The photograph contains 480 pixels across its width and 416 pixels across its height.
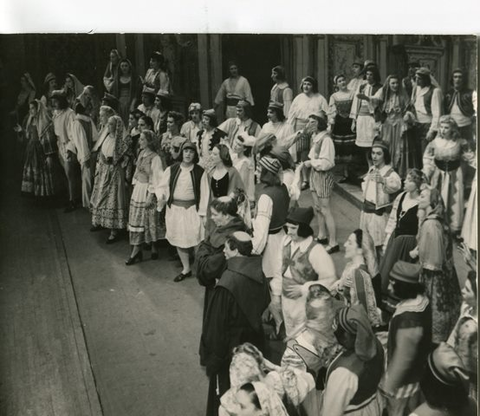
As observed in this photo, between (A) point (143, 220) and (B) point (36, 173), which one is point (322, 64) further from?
(B) point (36, 173)

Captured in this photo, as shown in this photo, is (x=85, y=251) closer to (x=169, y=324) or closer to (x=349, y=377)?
(x=169, y=324)

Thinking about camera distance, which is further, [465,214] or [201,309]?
[201,309]

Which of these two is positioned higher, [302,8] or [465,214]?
[302,8]

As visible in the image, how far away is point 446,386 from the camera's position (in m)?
3.70

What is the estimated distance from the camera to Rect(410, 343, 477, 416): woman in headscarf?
12.1ft

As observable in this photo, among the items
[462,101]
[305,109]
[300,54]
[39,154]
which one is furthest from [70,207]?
[462,101]

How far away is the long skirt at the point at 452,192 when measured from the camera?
141 inches

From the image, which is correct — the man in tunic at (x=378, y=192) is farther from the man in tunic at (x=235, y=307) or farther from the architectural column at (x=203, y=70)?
the architectural column at (x=203, y=70)

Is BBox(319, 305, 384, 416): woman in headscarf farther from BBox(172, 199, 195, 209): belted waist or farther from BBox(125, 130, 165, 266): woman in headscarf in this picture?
BBox(125, 130, 165, 266): woman in headscarf

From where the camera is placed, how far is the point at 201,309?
12.8 ft

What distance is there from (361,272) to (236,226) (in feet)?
2.27

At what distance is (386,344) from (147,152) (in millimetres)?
1598

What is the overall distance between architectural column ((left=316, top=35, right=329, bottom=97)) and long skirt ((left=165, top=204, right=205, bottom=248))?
0.93 m

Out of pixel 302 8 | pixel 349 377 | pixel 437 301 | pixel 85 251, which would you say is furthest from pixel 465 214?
pixel 85 251
